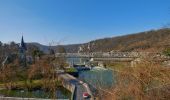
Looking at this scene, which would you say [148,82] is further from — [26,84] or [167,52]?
[26,84]

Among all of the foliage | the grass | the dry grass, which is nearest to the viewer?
the dry grass

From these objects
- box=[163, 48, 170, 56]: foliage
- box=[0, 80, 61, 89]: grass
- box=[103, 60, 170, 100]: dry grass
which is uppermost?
box=[163, 48, 170, 56]: foliage

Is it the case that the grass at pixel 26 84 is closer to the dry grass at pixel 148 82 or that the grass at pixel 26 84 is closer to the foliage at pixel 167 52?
the foliage at pixel 167 52

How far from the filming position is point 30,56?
45500 mm

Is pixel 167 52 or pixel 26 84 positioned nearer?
pixel 167 52

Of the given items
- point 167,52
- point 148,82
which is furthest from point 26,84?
point 148,82

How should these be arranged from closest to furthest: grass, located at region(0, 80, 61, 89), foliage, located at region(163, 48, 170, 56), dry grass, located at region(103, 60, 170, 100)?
1. dry grass, located at region(103, 60, 170, 100)
2. foliage, located at region(163, 48, 170, 56)
3. grass, located at region(0, 80, 61, 89)

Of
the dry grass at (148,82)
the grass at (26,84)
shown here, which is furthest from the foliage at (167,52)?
the grass at (26,84)

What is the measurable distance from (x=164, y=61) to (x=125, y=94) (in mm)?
1768

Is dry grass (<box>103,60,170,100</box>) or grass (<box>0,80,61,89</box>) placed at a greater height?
dry grass (<box>103,60,170,100</box>)

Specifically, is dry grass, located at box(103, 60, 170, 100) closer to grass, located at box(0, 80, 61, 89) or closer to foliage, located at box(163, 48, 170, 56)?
foliage, located at box(163, 48, 170, 56)

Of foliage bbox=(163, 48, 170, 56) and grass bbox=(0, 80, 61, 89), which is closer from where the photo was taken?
foliage bbox=(163, 48, 170, 56)

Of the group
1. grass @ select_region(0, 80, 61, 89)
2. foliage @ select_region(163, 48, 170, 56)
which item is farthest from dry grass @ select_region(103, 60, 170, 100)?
grass @ select_region(0, 80, 61, 89)

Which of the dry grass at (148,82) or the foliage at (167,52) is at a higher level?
the foliage at (167,52)
